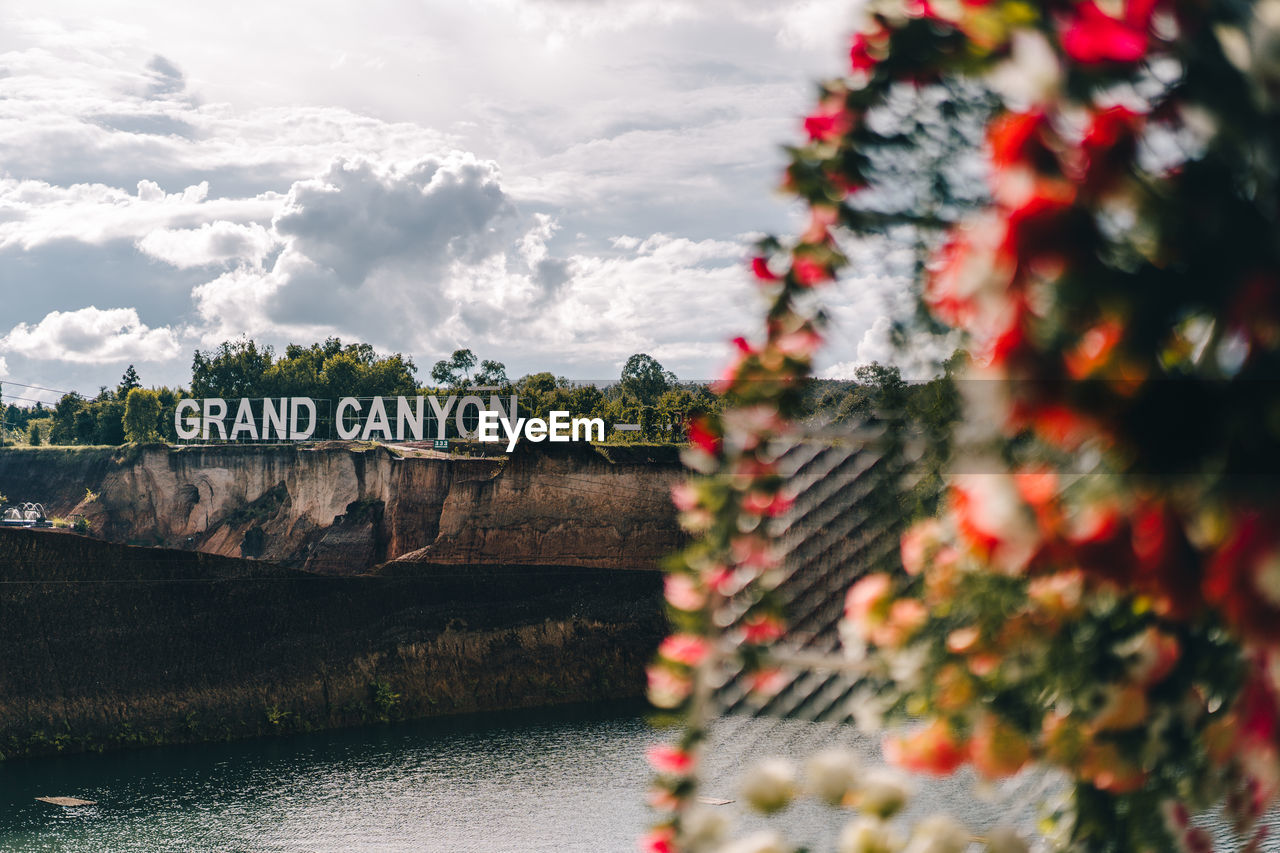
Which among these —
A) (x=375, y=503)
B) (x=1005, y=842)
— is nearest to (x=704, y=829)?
(x=1005, y=842)

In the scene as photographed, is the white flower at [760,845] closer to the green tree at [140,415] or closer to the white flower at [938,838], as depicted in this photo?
the white flower at [938,838]

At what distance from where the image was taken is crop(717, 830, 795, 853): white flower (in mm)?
825

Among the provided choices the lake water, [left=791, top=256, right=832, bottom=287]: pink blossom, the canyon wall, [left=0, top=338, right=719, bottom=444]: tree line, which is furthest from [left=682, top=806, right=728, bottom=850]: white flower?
[left=0, top=338, right=719, bottom=444]: tree line

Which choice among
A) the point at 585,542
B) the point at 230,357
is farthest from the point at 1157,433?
the point at 230,357

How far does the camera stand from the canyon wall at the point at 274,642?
55.7ft

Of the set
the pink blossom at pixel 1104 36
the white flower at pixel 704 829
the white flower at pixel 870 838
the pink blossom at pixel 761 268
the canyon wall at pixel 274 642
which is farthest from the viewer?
the canyon wall at pixel 274 642

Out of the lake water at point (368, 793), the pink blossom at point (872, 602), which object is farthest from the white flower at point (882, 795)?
the lake water at point (368, 793)

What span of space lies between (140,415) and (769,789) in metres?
53.4

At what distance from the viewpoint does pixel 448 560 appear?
22.2 meters

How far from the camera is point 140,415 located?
1919 inches

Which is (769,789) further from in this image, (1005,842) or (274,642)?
(274,642)

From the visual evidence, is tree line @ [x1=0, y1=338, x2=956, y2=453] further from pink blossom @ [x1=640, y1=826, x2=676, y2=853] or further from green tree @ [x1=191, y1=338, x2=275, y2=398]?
pink blossom @ [x1=640, y1=826, x2=676, y2=853]

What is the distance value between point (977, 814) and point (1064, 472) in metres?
8.92

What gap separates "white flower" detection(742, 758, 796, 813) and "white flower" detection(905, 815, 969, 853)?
0.34 ft
